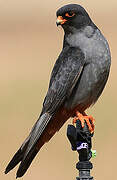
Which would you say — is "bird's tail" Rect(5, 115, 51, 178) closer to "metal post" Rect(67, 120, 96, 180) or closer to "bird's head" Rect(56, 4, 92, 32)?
"metal post" Rect(67, 120, 96, 180)

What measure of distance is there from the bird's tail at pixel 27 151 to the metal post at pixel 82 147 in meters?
0.66

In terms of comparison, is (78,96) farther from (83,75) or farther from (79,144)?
(79,144)

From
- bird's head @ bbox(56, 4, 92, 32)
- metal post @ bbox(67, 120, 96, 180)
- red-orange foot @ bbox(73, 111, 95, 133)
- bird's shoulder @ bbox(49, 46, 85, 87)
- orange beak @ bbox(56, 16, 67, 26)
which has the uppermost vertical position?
bird's head @ bbox(56, 4, 92, 32)

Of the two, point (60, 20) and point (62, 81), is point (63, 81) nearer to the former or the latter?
point (62, 81)

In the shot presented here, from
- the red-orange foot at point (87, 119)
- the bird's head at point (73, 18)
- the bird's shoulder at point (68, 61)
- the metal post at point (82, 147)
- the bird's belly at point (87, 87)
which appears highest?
the bird's head at point (73, 18)

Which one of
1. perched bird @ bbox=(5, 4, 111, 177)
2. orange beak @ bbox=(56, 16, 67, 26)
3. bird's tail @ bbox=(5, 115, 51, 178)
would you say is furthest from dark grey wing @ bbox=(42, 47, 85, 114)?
orange beak @ bbox=(56, 16, 67, 26)

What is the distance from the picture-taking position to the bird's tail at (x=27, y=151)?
611cm

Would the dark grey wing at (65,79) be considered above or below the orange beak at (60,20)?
below

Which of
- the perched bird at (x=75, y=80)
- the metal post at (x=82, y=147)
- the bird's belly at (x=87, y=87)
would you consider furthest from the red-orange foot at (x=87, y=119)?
the metal post at (x=82, y=147)

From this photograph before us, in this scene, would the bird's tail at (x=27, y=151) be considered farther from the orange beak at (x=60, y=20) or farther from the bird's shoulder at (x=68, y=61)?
the orange beak at (x=60, y=20)

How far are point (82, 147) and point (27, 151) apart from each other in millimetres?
878

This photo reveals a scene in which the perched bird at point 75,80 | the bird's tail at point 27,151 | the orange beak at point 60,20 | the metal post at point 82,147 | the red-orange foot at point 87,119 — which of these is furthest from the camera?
the orange beak at point 60,20

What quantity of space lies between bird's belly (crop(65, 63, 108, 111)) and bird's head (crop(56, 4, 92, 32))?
21.6 inches

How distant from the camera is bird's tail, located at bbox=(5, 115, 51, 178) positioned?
6.11 meters
